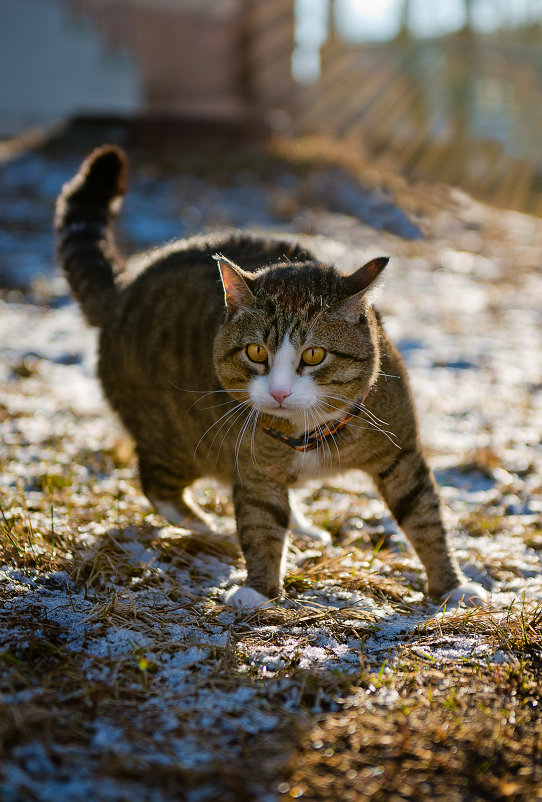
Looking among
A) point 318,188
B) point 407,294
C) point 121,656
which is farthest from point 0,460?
point 318,188

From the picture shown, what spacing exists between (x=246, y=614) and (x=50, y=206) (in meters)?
7.66

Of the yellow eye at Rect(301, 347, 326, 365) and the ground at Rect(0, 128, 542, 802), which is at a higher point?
the yellow eye at Rect(301, 347, 326, 365)

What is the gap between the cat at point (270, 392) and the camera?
8.11 ft

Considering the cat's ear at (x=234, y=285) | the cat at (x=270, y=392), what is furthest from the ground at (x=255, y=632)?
the cat's ear at (x=234, y=285)

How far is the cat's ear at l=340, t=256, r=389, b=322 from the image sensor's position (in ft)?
8.01

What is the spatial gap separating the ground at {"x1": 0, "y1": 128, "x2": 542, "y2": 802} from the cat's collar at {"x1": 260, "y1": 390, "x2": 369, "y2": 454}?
32 cm

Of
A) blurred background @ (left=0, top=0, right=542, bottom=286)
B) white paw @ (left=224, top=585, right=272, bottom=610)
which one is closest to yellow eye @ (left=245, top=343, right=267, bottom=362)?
white paw @ (left=224, top=585, right=272, bottom=610)

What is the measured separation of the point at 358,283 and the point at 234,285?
41cm

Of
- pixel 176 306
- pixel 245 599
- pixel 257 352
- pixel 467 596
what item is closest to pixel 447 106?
pixel 176 306

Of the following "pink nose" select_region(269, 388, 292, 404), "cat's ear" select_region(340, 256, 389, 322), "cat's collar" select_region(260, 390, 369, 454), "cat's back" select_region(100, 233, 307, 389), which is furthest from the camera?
"cat's back" select_region(100, 233, 307, 389)

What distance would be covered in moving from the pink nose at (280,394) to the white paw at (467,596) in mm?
858

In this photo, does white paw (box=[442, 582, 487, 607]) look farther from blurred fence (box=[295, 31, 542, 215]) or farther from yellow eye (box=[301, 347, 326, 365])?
blurred fence (box=[295, 31, 542, 215])

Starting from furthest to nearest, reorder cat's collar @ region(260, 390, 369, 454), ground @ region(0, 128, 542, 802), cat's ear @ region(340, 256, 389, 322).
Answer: cat's collar @ region(260, 390, 369, 454)
cat's ear @ region(340, 256, 389, 322)
ground @ region(0, 128, 542, 802)

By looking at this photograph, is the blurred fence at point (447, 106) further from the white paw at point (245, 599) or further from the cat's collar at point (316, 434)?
the white paw at point (245, 599)
